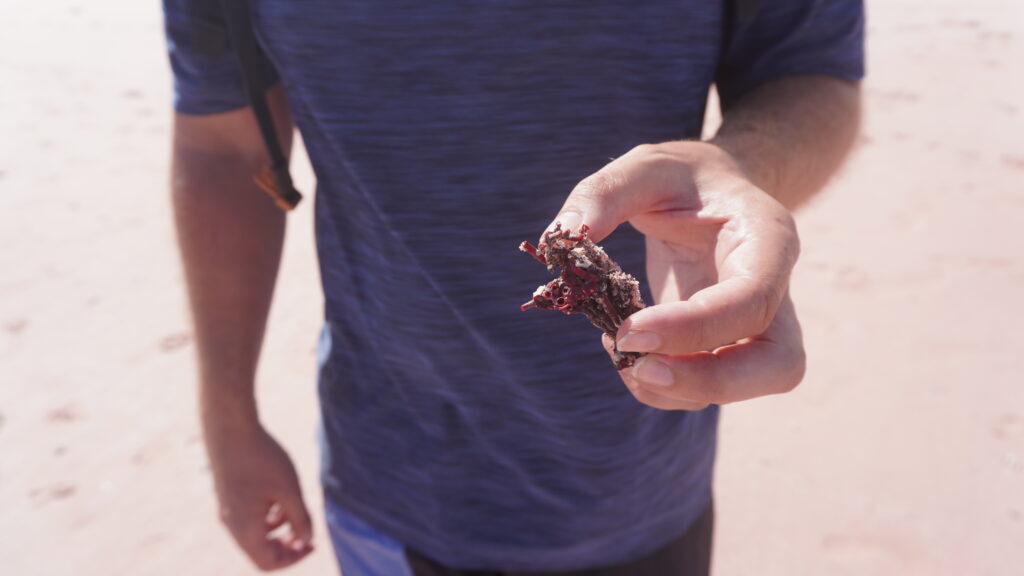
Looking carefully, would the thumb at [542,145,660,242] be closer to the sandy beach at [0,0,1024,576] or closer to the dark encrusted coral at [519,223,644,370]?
the dark encrusted coral at [519,223,644,370]

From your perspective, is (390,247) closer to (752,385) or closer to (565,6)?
(565,6)

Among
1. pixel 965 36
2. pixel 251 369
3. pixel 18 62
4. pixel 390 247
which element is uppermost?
pixel 390 247

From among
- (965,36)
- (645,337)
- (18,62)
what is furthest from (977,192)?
(18,62)

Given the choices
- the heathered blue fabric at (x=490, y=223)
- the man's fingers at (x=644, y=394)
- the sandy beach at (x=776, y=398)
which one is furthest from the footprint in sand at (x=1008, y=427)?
the man's fingers at (x=644, y=394)

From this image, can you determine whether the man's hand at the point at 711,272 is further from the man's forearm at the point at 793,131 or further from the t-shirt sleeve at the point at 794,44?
the t-shirt sleeve at the point at 794,44

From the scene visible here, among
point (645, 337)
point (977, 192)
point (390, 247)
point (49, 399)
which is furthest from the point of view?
point (977, 192)

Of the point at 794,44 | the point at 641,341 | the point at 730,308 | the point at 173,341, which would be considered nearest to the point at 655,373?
the point at 641,341
